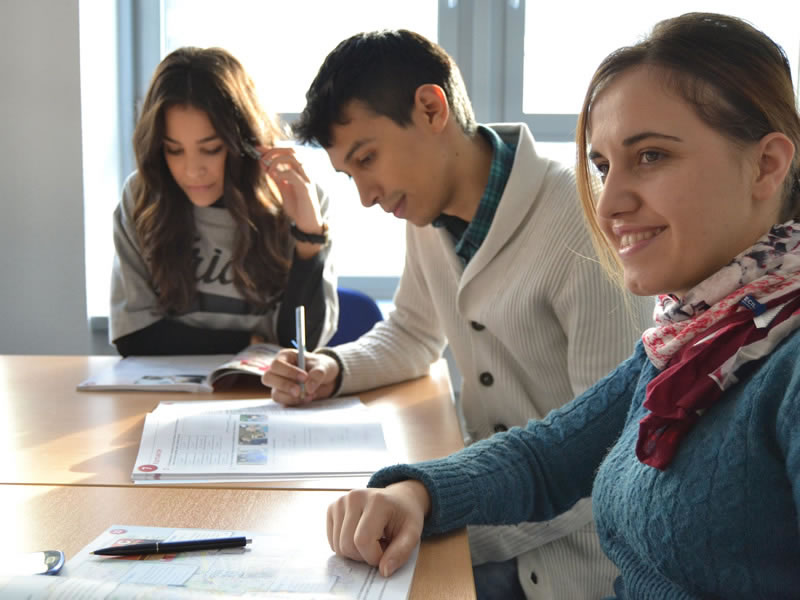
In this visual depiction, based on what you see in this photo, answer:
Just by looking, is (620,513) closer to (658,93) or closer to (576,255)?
(658,93)

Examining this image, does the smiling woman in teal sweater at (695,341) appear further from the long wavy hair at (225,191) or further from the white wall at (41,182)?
the white wall at (41,182)

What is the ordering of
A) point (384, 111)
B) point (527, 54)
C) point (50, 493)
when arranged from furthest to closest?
point (527, 54) → point (384, 111) → point (50, 493)

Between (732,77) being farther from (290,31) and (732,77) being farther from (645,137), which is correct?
(290,31)

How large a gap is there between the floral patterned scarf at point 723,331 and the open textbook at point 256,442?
47 centimetres

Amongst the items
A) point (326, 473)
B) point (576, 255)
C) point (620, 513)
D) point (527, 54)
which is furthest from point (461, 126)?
point (527, 54)

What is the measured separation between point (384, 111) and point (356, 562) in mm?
875

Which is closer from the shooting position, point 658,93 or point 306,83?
point 658,93

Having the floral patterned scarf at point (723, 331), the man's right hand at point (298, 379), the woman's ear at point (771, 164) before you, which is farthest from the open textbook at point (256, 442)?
the woman's ear at point (771, 164)

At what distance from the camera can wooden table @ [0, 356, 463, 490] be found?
115 cm

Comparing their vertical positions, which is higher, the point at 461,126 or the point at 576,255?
the point at 461,126

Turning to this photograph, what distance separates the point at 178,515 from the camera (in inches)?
38.8

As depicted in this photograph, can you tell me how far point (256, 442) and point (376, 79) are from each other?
658 mm

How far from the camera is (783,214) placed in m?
0.85

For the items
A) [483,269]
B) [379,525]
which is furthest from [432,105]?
[379,525]
